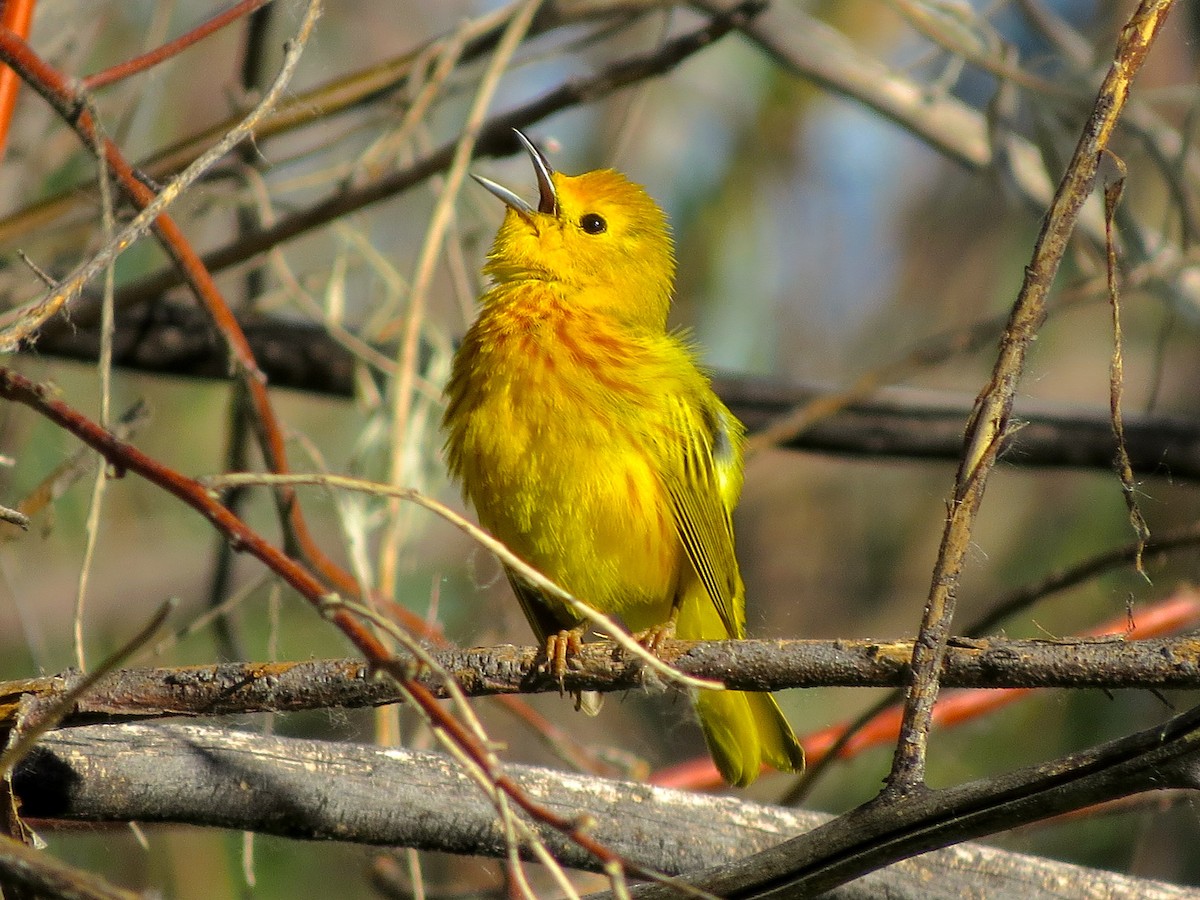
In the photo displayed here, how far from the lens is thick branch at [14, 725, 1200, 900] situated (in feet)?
6.52

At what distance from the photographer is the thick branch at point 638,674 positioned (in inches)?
63.8

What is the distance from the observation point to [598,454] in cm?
309

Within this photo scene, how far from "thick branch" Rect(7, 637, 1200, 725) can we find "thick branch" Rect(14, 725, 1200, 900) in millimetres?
163

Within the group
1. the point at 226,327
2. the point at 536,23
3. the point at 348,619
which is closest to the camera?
the point at 348,619

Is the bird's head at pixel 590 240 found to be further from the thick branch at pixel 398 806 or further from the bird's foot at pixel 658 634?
the thick branch at pixel 398 806

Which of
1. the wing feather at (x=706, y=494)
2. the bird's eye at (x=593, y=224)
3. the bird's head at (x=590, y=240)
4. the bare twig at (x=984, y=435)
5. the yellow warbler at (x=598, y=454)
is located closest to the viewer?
the bare twig at (x=984, y=435)

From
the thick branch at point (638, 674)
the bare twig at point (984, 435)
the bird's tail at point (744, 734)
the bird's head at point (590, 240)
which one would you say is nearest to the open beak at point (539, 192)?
the bird's head at point (590, 240)

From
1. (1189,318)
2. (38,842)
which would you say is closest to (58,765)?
(38,842)

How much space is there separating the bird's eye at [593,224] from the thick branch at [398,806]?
6.36 feet

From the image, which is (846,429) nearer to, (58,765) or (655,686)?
(655,686)

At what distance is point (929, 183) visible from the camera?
8.63m

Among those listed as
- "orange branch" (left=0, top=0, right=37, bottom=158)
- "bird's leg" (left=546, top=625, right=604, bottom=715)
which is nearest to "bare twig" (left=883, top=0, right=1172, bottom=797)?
"bird's leg" (left=546, top=625, right=604, bottom=715)

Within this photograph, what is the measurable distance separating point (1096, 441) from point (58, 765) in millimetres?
3367

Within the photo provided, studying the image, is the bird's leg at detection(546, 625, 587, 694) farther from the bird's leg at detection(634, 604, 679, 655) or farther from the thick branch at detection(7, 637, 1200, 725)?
the bird's leg at detection(634, 604, 679, 655)
